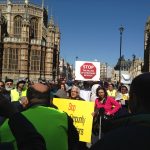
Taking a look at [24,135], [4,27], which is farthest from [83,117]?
[4,27]

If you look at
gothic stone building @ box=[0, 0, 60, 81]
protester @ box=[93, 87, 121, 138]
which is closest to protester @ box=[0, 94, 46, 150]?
protester @ box=[93, 87, 121, 138]

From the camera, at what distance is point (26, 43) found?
65938mm

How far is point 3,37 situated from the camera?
66438mm

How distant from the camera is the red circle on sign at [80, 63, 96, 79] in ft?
59.7

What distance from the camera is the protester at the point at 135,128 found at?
77.4 inches

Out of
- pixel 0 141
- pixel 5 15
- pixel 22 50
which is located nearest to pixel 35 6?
pixel 5 15

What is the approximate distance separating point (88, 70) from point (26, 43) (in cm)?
4844

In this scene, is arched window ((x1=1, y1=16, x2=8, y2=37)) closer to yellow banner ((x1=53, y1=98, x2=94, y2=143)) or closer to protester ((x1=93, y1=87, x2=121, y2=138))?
protester ((x1=93, y1=87, x2=121, y2=138))

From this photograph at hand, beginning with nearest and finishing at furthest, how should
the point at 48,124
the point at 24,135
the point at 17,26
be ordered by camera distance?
the point at 24,135 → the point at 48,124 → the point at 17,26

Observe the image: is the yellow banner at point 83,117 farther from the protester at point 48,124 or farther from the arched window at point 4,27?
the arched window at point 4,27

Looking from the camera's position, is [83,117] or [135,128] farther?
[83,117]

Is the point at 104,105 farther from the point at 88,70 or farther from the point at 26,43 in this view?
the point at 26,43

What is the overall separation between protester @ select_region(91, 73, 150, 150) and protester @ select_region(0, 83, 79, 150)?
4.18ft

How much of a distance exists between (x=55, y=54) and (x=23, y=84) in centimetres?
6054
